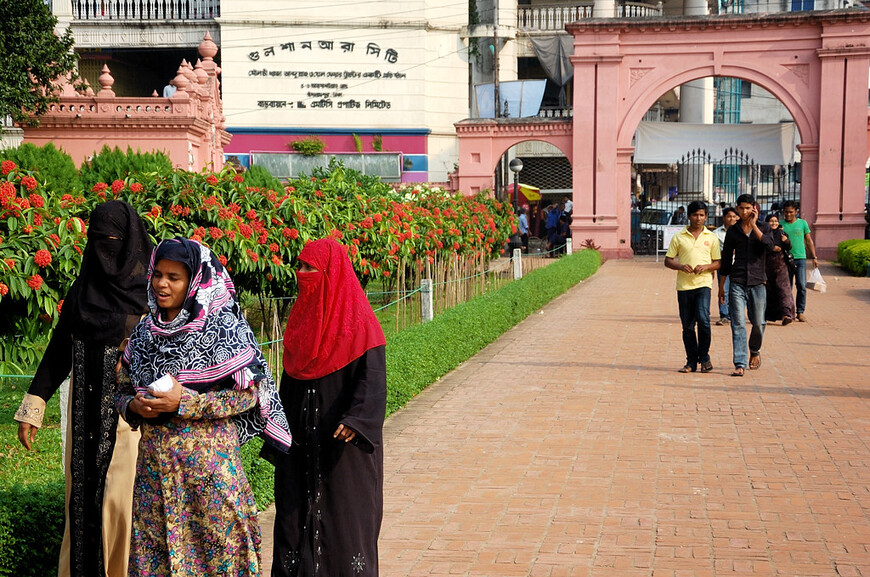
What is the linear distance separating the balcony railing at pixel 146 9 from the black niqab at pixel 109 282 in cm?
3186

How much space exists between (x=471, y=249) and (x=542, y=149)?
20.2 meters

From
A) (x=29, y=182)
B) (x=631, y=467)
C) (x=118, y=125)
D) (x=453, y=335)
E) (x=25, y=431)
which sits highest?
(x=118, y=125)

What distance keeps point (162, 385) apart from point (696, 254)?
7.19 meters

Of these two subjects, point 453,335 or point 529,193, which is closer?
point 453,335

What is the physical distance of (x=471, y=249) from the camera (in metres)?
17.6

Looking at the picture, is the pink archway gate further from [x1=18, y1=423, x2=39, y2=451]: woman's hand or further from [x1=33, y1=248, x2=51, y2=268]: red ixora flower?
[x1=18, y1=423, x2=39, y2=451]: woman's hand

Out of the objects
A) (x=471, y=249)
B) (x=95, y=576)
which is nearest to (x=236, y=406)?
(x=95, y=576)

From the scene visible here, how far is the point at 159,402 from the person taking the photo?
12.1 ft

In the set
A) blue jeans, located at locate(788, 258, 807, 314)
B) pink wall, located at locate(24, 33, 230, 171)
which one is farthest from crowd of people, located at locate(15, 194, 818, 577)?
pink wall, located at locate(24, 33, 230, 171)

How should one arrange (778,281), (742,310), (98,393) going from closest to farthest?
(98,393)
(742,310)
(778,281)

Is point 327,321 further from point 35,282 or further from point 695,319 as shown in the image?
point 695,319

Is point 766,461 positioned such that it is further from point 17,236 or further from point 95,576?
point 17,236

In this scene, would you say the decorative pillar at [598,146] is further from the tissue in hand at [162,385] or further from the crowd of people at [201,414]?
the tissue in hand at [162,385]

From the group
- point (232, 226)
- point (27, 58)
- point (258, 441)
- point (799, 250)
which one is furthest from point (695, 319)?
point (27, 58)
